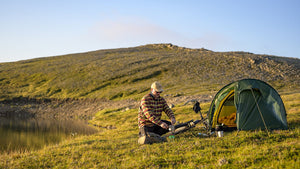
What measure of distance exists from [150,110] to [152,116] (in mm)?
314

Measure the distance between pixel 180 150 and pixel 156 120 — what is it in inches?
88.9

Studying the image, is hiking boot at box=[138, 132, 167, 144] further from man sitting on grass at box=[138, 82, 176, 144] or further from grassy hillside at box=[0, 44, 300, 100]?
grassy hillside at box=[0, 44, 300, 100]

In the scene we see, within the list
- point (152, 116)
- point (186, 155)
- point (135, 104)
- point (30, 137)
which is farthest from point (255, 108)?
point (135, 104)

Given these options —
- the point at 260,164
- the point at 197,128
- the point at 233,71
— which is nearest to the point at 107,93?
the point at 233,71

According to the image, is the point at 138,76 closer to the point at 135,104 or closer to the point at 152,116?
the point at 135,104

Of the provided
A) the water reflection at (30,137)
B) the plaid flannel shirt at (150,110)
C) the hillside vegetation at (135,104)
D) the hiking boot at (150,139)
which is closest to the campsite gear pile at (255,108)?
the hillside vegetation at (135,104)

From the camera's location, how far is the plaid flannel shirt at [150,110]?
11.8m

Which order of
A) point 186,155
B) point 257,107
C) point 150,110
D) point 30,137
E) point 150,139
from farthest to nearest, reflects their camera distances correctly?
point 30,137, point 257,107, point 150,110, point 150,139, point 186,155

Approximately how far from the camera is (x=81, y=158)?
10.2 m

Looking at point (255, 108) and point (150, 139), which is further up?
point (255, 108)

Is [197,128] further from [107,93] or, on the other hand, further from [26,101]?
[26,101]

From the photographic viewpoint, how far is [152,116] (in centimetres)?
1177

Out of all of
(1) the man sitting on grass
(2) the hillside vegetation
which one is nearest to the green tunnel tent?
(2) the hillside vegetation

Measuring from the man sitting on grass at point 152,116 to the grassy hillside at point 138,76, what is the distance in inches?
1208
